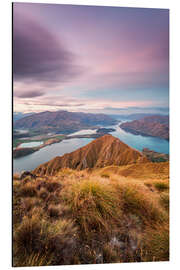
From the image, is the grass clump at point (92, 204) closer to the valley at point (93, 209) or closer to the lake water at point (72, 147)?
the valley at point (93, 209)

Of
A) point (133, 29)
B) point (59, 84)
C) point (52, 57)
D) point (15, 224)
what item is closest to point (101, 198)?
point (15, 224)

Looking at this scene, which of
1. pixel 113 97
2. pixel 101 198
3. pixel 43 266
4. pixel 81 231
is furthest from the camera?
pixel 113 97

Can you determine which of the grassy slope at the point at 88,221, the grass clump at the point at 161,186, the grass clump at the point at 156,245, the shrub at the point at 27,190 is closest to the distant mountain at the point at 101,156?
the grassy slope at the point at 88,221

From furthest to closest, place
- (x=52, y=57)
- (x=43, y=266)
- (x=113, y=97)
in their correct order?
(x=113, y=97), (x=52, y=57), (x=43, y=266)

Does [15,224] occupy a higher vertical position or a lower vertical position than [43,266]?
higher

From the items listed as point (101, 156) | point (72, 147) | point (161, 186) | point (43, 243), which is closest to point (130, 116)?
point (101, 156)
